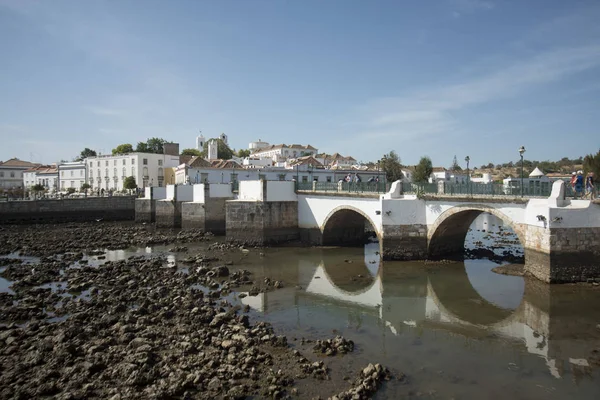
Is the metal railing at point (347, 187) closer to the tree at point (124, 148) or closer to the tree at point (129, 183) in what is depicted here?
the tree at point (129, 183)

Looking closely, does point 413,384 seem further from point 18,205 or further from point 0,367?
point 18,205

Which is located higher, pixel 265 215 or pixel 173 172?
pixel 173 172

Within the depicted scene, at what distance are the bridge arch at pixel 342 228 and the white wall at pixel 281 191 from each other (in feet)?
9.95

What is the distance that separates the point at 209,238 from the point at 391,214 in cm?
1444

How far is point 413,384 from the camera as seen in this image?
8094 mm

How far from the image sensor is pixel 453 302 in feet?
45.1

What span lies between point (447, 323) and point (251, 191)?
54.2 ft

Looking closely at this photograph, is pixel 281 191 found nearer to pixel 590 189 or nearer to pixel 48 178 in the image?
pixel 590 189

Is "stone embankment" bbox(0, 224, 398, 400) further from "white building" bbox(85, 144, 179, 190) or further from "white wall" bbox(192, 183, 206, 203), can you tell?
"white building" bbox(85, 144, 179, 190)

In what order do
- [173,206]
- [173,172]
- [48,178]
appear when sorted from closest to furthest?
[173,206], [173,172], [48,178]

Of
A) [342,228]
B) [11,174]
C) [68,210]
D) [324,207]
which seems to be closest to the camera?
[324,207]

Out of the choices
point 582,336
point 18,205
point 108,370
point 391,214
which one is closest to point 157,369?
point 108,370

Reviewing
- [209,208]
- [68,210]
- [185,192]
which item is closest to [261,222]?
[209,208]

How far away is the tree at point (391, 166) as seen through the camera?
50.7 m
